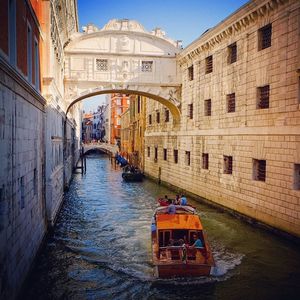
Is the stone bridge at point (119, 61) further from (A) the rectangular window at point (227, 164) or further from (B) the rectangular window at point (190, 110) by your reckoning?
(A) the rectangular window at point (227, 164)

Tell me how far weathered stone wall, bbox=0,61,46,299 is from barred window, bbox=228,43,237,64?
9.38 metres

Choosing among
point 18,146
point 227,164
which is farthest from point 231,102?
point 18,146

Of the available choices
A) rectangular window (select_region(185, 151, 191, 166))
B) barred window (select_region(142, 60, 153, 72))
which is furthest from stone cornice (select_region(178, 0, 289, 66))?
rectangular window (select_region(185, 151, 191, 166))

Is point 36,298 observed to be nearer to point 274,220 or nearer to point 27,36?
point 27,36

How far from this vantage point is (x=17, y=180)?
7375mm

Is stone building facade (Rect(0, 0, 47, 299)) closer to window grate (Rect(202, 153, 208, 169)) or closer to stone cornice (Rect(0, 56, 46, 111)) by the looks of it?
stone cornice (Rect(0, 56, 46, 111))

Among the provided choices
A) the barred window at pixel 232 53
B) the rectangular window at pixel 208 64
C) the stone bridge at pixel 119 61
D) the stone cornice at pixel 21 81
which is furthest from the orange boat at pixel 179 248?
the stone bridge at pixel 119 61

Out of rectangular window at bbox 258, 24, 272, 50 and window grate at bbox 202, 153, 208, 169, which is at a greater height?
rectangular window at bbox 258, 24, 272, 50

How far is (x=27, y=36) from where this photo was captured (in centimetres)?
917

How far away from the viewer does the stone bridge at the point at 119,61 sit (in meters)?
21.3

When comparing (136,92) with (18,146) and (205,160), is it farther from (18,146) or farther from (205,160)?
(18,146)

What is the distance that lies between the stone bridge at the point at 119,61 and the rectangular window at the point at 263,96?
874cm

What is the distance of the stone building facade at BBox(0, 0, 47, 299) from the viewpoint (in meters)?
6.18

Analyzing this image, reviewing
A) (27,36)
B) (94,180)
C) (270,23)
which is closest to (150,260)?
(27,36)
